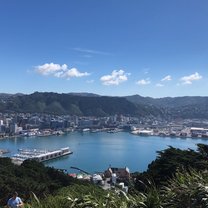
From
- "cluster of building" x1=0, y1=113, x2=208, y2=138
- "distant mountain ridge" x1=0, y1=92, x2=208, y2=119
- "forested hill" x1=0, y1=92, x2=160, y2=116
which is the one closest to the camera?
"cluster of building" x1=0, y1=113, x2=208, y2=138

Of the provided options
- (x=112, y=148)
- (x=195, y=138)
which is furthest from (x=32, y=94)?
(x=112, y=148)

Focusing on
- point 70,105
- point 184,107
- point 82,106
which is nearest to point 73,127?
point 70,105

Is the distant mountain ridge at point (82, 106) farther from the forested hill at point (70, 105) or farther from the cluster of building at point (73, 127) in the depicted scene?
the cluster of building at point (73, 127)

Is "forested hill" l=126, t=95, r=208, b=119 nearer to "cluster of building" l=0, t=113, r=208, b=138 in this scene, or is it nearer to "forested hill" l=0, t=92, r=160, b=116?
"forested hill" l=0, t=92, r=160, b=116

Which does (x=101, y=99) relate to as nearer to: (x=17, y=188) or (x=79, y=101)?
(x=79, y=101)

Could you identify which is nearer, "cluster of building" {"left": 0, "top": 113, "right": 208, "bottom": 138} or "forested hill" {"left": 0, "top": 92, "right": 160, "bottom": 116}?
"cluster of building" {"left": 0, "top": 113, "right": 208, "bottom": 138}

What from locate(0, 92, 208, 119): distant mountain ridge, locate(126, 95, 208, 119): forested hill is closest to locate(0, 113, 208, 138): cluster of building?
locate(0, 92, 208, 119): distant mountain ridge

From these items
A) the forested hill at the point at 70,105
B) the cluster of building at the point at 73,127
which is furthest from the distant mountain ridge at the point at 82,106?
the cluster of building at the point at 73,127

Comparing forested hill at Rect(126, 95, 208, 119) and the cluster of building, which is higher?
forested hill at Rect(126, 95, 208, 119)
